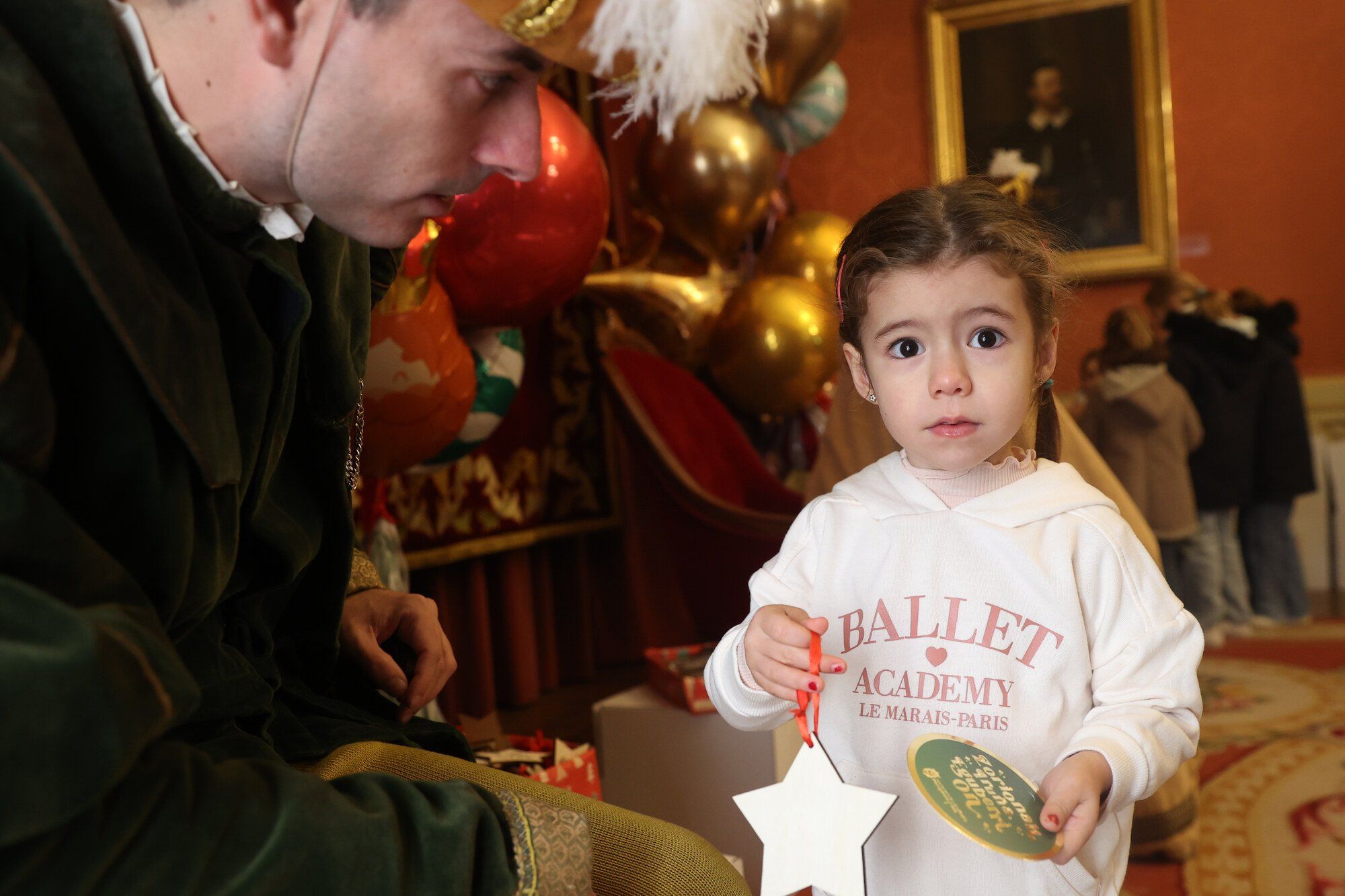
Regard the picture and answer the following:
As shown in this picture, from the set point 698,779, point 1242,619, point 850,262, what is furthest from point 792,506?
point 1242,619

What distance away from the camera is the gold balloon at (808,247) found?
11.0ft

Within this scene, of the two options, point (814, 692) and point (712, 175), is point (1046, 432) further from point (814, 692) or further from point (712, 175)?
point (712, 175)

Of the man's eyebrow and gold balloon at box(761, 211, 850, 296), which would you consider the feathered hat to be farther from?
gold balloon at box(761, 211, 850, 296)

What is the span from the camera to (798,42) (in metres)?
3.23

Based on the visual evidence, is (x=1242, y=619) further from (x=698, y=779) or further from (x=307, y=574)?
(x=307, y=574)

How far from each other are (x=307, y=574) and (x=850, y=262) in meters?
0.65

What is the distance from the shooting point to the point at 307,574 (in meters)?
1.15

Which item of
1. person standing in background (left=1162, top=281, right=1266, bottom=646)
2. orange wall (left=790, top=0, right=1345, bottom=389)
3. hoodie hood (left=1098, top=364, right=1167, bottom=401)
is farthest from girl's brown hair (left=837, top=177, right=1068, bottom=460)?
orange wall (left=790, top=0, right=1345, bottom=389)

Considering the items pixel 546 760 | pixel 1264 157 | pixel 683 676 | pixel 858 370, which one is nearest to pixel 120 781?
pixel 858 370

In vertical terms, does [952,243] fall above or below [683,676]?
above

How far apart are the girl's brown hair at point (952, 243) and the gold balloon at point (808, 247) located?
2.08 metres

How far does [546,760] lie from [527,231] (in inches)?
34.9

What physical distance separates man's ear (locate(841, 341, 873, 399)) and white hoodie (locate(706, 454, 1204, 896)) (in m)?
0.10

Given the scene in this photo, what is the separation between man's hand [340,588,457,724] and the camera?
1213mm
